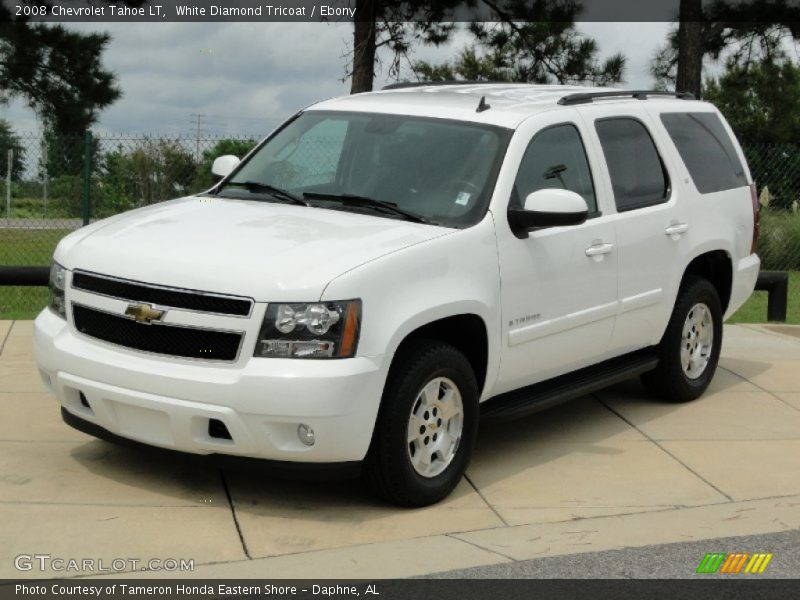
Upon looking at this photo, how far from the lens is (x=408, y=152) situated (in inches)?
296

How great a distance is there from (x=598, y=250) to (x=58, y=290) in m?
2.98

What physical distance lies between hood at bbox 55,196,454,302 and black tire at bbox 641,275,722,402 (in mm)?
2562

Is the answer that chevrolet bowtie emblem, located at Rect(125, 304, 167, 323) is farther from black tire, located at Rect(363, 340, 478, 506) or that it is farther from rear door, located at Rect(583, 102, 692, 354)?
rear door, located at Rect(583, 102, 692, 354)

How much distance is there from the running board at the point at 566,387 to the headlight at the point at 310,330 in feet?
4.53

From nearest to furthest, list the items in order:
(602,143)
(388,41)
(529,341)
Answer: (529,341)
(602,143)
(388,41)

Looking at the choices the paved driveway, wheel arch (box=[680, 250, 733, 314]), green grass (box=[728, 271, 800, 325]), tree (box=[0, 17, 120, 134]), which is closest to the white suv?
wheel arch (box=[680, 250, 733, 314])

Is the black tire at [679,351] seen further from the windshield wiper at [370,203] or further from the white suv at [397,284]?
the windshield wiper at [370,203]

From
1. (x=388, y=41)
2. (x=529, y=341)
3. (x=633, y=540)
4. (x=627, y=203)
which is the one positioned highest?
(x=388, y=41)

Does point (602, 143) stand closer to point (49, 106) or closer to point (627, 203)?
point (627, 203)

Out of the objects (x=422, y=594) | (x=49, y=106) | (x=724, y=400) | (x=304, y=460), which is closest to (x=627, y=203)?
(x=724, y=400)

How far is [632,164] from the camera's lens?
8.41m

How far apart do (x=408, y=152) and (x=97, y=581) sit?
3014mm

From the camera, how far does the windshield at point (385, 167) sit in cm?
717

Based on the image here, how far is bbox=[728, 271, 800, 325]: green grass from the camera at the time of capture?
14.8m
